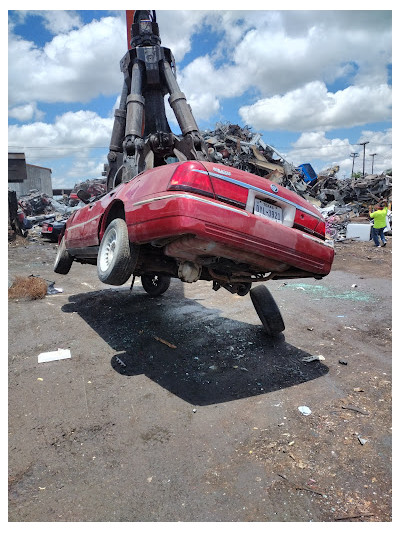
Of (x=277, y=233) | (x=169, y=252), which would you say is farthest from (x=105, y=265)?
(x=277, y=233)

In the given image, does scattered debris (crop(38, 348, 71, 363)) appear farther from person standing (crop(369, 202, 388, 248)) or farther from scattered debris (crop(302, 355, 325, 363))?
person standing (crop(369, 202, 388, 248))

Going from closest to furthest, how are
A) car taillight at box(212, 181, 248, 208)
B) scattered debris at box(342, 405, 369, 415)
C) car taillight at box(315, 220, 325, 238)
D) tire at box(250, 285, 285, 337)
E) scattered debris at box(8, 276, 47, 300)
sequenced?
car taillight at box(212, 181, 248, 208)
scattered debris at box(342, 405, 369, 415)
car taillight at box(315, 220, 325, 238)
tire at box(250, 285, 285, 337)
scattered debris at box(8, 276, 47, 300)

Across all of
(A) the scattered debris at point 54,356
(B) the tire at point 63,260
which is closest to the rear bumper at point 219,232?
(A) the scattered debris at point 54,356

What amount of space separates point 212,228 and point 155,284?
4.34 metres

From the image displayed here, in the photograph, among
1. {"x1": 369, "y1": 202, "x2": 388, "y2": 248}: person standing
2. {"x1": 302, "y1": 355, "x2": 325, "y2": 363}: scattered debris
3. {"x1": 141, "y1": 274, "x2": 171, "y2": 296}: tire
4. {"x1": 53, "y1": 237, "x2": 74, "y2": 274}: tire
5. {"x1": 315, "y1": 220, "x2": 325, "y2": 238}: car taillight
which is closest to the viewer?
{"x1": 315, "y1": 220, "x2": 325, "y2": 238}: car taillight

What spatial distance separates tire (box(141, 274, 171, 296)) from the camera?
22.7 ft

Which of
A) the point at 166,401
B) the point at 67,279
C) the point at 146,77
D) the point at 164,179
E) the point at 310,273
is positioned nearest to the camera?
the point at 164,179

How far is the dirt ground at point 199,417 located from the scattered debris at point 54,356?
105 millimetres

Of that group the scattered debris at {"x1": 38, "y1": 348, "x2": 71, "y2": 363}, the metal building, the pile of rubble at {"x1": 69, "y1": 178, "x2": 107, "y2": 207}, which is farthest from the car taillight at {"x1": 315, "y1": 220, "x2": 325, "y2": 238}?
the metal building

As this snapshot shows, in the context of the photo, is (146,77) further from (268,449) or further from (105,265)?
(268,449)

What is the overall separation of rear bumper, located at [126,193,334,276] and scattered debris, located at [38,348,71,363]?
67.9 inches

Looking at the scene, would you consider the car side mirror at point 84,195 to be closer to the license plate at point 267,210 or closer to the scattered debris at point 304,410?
the license plate at point 267,210

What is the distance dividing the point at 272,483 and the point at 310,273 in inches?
79.6

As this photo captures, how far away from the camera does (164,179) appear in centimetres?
312
